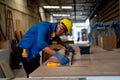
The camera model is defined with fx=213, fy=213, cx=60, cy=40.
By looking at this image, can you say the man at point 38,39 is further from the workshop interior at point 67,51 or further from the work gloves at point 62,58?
the workshop interior at point 67,51

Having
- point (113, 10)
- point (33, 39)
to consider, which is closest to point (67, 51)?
point (33, 39)

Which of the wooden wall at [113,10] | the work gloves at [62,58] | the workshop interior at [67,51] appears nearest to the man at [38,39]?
the work gloves at [62,58]

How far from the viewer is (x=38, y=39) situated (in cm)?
295

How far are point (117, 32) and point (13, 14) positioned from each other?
Result: 16.8ft

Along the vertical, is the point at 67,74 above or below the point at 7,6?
below

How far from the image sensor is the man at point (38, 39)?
9.62 ft

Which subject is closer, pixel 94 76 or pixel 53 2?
pixel 94 76

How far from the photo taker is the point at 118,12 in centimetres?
917

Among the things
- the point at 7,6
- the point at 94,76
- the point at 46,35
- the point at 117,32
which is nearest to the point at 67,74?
the point at 94,76

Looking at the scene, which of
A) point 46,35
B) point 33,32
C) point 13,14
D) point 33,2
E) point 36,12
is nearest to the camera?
point 46,35

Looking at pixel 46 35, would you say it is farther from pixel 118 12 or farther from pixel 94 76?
pixel 118 12

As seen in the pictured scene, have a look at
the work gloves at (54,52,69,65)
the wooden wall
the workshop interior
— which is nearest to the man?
the work gloves at (54,52,69,65)

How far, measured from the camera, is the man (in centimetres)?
293

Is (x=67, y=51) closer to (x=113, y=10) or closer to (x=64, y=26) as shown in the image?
(x=64, y=26)
